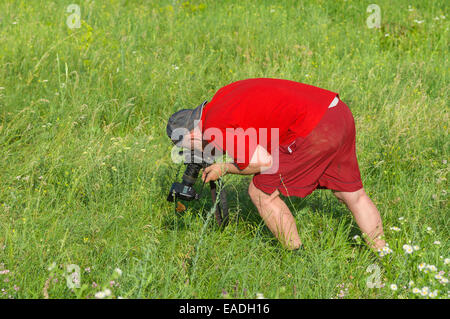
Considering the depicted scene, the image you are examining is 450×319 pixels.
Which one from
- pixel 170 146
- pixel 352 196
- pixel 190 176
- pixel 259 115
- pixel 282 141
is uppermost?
pixel 259 115

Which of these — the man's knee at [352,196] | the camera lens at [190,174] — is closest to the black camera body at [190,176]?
the camera lens at [190,174]

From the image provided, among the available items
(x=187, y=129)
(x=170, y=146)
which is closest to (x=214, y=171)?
(x=187, y=129)

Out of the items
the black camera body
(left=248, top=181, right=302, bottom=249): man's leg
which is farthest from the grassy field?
the black camera body

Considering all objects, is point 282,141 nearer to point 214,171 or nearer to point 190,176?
point 214,171

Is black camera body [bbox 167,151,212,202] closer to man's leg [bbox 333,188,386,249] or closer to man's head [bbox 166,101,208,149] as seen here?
man's head [bbox 166,101,208,149]

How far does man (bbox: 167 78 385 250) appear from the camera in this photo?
9.14ft

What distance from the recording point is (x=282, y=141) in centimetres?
294

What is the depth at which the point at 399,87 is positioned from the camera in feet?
17.3

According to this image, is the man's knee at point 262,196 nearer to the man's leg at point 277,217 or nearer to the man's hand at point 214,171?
the man's leg at point 277,217

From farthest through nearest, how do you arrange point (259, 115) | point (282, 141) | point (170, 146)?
point (170, 146) < point (282, 141) < point (259, 115)

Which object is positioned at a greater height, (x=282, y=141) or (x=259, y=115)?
(x=259, y=115)

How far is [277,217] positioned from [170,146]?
66.6 inches

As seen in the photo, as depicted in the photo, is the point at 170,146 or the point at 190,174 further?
the point at 170,146

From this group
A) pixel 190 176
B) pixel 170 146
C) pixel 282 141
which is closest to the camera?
pixel 282 141
